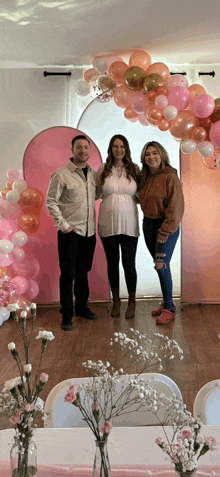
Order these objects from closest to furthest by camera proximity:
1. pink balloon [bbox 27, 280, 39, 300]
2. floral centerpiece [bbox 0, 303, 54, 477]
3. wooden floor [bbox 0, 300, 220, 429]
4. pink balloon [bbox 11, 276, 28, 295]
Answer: floral centerpiece [bbox 0, 303, 54, 477], wooden floor [bbox 0, 300, 220, 429], pink balloon [bbox 11, 276, 28, 295], pink balloon [bbox 27, 280, 39, 300]

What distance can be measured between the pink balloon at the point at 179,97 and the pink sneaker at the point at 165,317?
1668 mm

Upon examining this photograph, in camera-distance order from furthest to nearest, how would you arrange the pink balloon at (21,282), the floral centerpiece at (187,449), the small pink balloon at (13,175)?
the small pink balloon at (13,175) < the pink balloon at (21,282) < the floral centerpiece at (187,449)

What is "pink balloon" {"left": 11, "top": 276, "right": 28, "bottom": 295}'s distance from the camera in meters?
4.27

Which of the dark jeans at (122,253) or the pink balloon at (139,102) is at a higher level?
the pink balloon at (139,102)

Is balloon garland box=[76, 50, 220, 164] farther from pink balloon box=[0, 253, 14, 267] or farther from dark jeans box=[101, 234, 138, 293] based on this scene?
pink balloon box=[0, 253, 14, 267]

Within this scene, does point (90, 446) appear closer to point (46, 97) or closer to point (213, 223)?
point (213, 223)

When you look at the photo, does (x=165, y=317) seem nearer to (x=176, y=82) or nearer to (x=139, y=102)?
(x=139, y=102)

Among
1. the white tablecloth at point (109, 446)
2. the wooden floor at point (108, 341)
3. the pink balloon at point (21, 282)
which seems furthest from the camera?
the pink balloon at point (21, 282)

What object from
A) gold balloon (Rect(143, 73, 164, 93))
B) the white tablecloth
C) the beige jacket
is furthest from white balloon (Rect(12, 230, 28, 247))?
the white tablecloth

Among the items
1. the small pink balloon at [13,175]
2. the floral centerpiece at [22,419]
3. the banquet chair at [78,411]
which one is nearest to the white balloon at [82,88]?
the small pink balloon at [13,175]

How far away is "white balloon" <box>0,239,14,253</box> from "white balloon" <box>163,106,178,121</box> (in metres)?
1.58

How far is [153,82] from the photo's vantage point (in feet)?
13.2

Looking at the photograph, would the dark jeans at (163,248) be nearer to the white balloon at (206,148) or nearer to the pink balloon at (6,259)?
the white balloon at (206,148)

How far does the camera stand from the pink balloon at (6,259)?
13.9 feet
